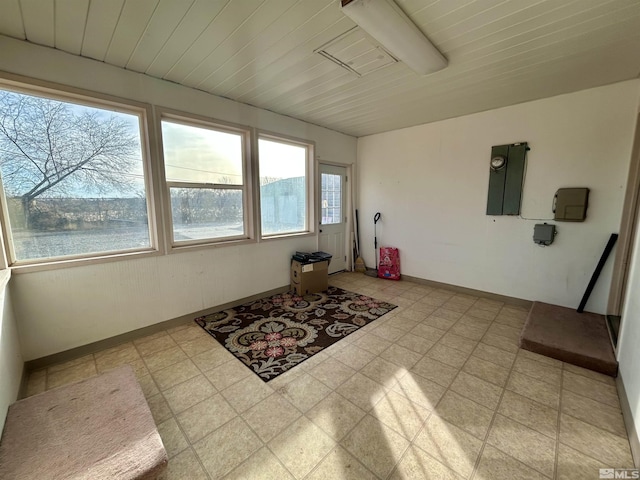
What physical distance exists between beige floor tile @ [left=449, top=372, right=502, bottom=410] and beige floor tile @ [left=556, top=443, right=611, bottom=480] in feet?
1.28

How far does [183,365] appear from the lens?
7.57 feet

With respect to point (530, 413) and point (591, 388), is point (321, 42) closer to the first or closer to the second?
point (530, 413)

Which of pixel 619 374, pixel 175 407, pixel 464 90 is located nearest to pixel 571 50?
pixel 464 90

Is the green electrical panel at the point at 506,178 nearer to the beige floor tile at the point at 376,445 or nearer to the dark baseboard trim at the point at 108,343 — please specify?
the beige floor tile at the point at 376,445

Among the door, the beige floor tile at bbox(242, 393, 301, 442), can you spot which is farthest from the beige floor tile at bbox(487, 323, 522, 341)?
the door

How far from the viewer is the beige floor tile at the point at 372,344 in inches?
99.7

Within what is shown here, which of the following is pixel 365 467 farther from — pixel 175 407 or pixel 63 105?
pixel 63 105

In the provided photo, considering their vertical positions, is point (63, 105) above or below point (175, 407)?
above

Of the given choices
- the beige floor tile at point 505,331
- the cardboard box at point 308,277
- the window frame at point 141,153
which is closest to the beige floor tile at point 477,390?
the beige floor tile at point 505,331

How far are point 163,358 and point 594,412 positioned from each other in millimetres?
3394

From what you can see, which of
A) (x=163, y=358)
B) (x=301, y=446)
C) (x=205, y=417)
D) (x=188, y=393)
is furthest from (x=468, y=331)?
(x=163, y=358)

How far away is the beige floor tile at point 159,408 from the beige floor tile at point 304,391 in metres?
0.78

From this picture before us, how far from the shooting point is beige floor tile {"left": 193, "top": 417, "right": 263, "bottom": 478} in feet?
4.74

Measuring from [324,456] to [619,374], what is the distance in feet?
7.84
